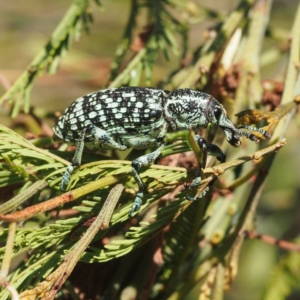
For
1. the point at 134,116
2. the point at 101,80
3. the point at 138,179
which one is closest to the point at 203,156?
the point at 138,179

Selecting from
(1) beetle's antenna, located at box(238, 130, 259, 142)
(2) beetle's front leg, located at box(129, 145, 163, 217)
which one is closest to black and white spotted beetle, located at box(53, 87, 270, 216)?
(1) beetle's antenna, located at box(238, 130, 259, 142)

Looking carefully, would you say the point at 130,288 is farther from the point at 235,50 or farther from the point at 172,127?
the point at 235,50

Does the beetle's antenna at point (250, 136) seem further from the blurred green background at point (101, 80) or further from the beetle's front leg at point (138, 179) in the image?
the blurred green background at point (101, 80)

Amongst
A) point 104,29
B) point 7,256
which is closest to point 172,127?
point 7,256

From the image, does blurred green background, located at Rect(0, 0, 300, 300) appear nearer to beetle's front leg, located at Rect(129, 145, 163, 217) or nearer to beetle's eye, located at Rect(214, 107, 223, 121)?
beetle's eye, located at Rect(214, 107, 223, 121)

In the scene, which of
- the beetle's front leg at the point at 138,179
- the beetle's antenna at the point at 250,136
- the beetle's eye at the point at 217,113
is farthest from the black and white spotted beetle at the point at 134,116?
the beetle's front leg at the point at 138,179

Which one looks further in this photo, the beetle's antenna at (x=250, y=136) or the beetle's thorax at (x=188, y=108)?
the beetle's thorax at (x=188, y=108)
